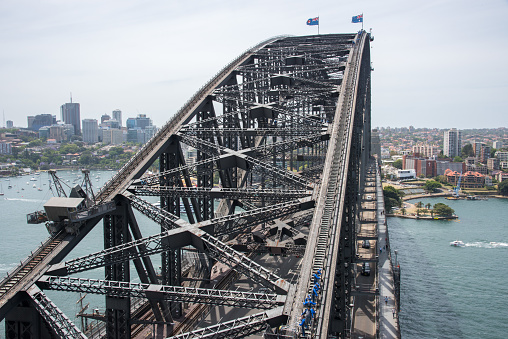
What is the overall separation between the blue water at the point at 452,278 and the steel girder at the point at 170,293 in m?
33.9

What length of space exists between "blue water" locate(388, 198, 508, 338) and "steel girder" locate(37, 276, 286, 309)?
33853 millimetres

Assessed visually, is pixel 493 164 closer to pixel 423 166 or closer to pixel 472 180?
pixel 423 166

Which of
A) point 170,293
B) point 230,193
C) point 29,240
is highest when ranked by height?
point 230,193

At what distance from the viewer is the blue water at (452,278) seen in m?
45.3

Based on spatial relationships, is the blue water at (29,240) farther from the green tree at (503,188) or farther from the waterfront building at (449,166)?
the waterfront building at (449,166)

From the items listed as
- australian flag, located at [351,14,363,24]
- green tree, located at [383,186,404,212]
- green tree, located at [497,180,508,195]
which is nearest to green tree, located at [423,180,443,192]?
green tree, located at [497,180,508,195]

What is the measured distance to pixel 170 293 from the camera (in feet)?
45.2

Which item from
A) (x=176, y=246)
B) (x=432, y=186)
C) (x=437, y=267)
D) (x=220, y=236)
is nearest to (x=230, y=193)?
(x=220, y=236)

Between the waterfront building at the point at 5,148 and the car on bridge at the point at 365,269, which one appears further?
the waterfront building at the point at 5,148

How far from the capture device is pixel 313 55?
43625mm

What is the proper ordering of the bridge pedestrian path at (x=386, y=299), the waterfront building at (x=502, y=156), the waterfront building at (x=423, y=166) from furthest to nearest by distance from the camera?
the waterfront building at (x=502, y=156) < the waterfront building at (x=423, y=166) < the bridge pedestrian path at (x=386, y=299)

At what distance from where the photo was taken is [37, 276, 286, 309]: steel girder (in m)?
13.0

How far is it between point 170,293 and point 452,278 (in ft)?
174

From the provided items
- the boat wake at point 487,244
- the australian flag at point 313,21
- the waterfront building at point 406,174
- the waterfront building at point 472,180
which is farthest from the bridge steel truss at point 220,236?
the waterfront building at point 406,174
